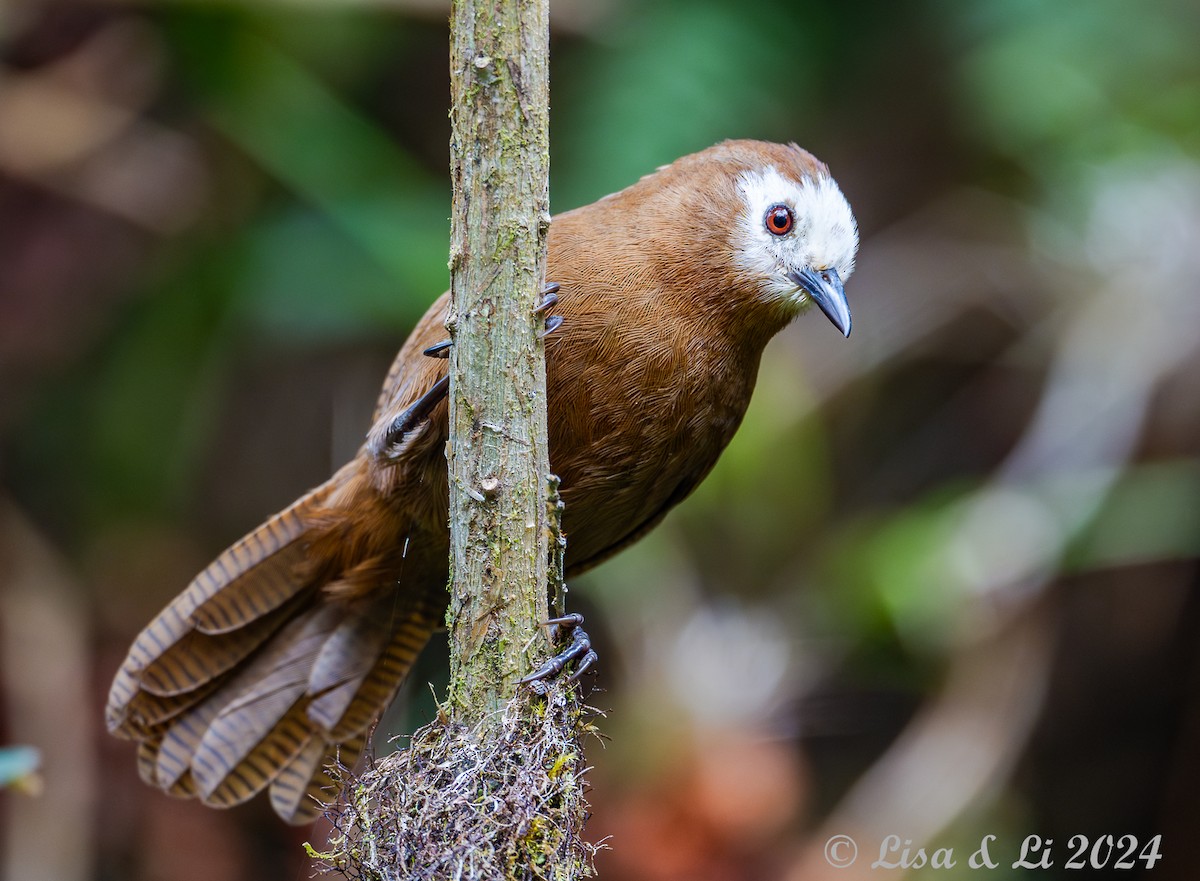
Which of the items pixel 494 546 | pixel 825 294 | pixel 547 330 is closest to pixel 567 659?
pixel 494 546

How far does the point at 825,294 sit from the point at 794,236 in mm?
159

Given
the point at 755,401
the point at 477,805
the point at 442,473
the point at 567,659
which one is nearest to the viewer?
the point at 477,805

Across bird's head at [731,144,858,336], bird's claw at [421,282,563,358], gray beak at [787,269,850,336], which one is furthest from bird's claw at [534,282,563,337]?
gray beak at [787,269,850,336]

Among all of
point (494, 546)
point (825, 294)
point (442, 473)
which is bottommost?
point (494, 546)

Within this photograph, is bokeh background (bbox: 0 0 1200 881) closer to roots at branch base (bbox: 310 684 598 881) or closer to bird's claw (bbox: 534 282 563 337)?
bird's claw (bbox: 534 282 563 337)

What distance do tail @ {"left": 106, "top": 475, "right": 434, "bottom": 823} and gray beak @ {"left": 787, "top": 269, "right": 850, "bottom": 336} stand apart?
128cm

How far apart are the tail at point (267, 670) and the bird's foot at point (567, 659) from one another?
36.6 inches

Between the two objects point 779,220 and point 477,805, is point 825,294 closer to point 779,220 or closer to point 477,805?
point 779,220

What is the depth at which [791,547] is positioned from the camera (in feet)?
14.9

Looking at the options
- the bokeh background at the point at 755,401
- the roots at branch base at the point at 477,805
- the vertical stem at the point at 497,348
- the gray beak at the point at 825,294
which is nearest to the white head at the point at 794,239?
the gray beak at the point at 825,294

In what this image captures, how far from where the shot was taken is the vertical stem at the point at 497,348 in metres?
2.12

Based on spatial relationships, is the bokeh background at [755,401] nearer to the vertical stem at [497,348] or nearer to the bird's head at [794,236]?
the bird's head at [794,236]

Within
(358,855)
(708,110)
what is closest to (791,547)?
(708,110)

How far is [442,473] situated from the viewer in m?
2.85
